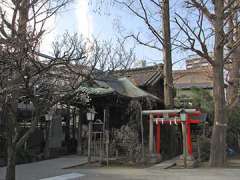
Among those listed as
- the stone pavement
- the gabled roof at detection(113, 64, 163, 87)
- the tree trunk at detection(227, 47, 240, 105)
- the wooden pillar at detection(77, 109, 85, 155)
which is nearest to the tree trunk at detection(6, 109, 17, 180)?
the stone pavement

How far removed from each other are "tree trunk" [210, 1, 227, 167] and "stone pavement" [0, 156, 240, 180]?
3.89ft

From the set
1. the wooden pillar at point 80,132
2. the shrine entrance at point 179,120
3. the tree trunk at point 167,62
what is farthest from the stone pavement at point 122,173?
the tree trunk at point 167,62

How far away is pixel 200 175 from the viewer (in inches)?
571

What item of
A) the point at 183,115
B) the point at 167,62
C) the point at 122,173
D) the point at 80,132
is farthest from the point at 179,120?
the point at 80,132

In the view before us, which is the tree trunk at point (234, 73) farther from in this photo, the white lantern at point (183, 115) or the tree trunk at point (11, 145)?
the tree trunk at point (11, 145)

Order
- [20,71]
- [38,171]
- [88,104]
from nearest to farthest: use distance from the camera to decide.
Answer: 1. [20,71]
2. [38,171]
3. [88,104]

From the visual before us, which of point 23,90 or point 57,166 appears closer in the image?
point 23,90

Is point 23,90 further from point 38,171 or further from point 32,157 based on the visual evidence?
point 32,157

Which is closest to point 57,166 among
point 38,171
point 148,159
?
point 38,171

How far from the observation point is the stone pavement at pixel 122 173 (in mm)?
14070

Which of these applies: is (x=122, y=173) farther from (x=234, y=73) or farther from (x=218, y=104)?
(x=234, y=73)

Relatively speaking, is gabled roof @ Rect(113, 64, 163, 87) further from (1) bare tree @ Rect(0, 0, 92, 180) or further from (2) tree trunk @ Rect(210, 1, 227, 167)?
(1) bare tree @ Rect(0, 0, 92, 180)

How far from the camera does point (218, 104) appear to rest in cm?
1752

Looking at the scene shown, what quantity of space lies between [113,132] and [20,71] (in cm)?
1176
